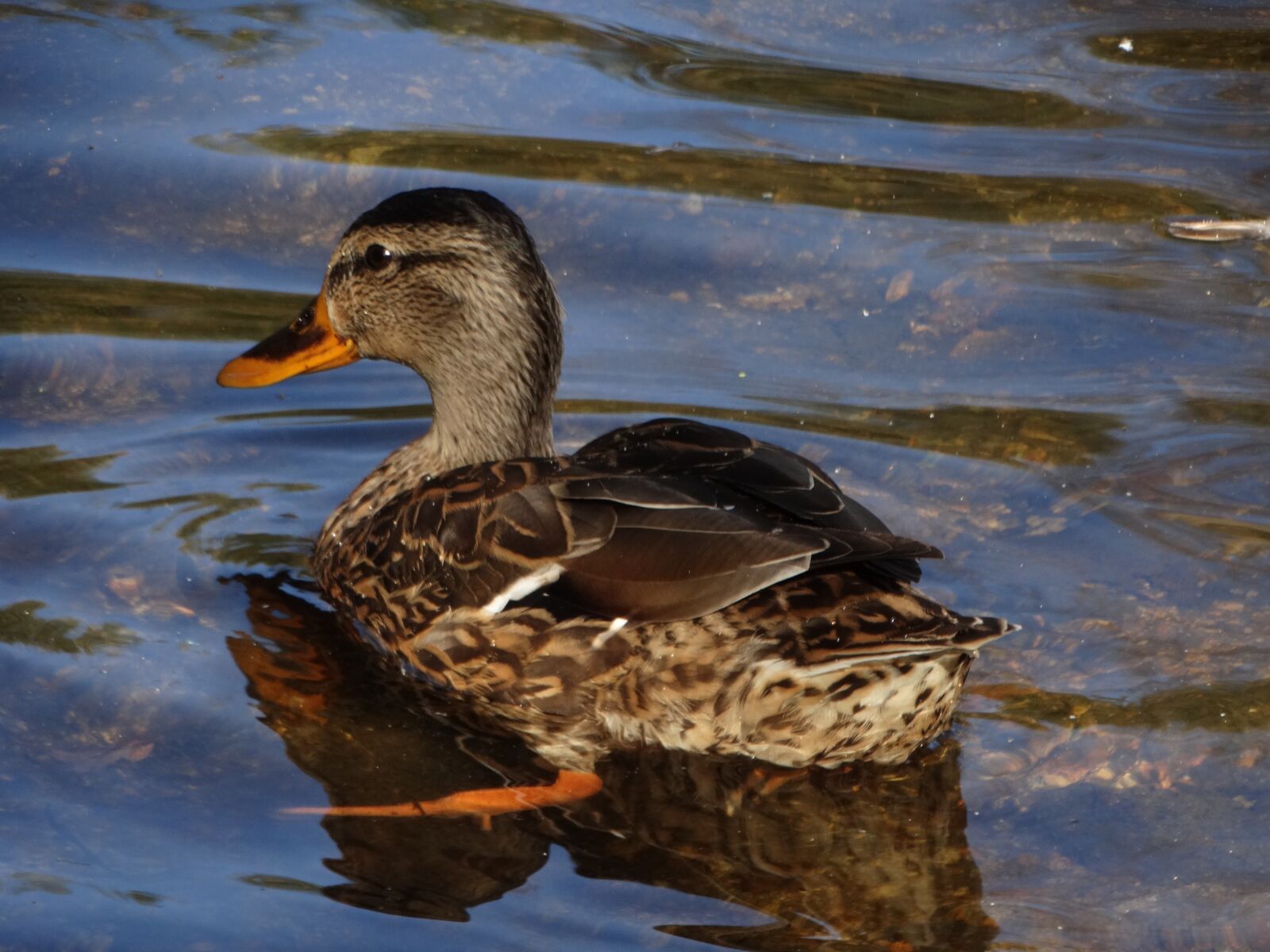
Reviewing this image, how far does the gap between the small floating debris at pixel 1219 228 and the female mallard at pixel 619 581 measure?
9.95ft

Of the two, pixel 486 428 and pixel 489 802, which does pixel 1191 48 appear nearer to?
pixel 486 428

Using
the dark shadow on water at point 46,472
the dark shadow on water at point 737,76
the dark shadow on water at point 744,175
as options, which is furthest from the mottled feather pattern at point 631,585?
the dark shadow on water at point 737,76

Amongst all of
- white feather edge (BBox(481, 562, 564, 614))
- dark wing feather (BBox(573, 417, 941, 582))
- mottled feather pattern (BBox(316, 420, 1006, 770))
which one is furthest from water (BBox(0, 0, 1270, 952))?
dark wing feather (BBox(573, 417, 941, 582))

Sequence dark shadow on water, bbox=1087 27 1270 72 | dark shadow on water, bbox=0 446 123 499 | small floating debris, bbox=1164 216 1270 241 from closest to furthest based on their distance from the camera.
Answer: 1. dark shadow on water, bbox=0 446 123 499
2. small floating debris, bbox=1164 216 1270 241
3. dark shadow on water, bbox=1087 27 1270 72

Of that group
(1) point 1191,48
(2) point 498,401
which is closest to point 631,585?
(2) point 498,401

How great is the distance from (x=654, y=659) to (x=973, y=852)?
905 millimetres

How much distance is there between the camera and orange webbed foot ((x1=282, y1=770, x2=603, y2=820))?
4496 millimetres

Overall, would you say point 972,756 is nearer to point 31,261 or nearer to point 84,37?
point 31,261

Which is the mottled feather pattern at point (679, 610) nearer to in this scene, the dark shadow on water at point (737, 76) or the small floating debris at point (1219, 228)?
the small floating debris at point (1219, 228)

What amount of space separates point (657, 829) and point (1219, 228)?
13.2ft

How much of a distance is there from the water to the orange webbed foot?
0.19 ft

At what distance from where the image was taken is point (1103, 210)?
24.5 feet

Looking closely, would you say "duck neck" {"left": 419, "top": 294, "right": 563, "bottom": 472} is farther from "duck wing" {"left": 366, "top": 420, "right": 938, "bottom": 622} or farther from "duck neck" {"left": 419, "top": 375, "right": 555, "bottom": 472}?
"duck wing" {"left": 366, "top": 420, "right": 938, "bottom": 622}

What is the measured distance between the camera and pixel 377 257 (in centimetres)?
554
